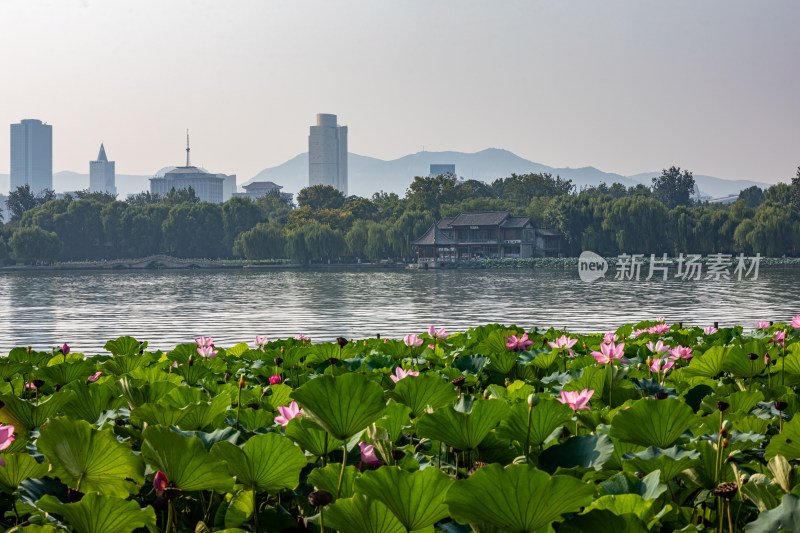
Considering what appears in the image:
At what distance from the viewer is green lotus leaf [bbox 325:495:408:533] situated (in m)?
1.06

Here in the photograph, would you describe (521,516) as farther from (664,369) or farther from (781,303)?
(781,303)

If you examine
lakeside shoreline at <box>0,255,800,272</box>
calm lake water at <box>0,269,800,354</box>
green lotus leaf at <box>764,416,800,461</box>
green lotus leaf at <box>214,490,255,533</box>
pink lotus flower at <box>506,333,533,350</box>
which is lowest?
calm lake water at <box>0,269,800,354</box>

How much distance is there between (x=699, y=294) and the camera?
25859 millimetres

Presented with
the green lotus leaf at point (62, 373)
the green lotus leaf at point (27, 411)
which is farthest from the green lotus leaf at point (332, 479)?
the green lotus leaf at point (62, 373)

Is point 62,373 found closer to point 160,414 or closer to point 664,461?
point 160,414

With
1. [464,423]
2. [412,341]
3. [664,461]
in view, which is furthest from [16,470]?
[412,341]

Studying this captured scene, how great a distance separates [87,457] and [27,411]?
67 centimetres

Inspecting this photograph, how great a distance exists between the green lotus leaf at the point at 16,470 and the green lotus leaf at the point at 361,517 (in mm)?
604

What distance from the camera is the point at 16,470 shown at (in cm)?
134

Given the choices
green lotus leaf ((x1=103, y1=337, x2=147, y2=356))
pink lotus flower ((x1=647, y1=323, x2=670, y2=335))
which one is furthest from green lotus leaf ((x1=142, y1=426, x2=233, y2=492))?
pink lotus flower ((x1=647, y1=323, x2=670, y2=335))

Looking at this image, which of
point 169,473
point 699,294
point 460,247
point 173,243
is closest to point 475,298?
point 699,294

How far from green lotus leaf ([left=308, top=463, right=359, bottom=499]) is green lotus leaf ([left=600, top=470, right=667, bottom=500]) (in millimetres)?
424

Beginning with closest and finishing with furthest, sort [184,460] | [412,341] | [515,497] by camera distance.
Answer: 1. [515,497]
2. [184,460]
3. [412,341]

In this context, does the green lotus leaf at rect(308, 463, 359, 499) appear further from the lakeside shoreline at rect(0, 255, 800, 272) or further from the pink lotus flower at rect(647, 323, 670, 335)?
the lakeside shoreline at rect(0, 255, 800, 272)
